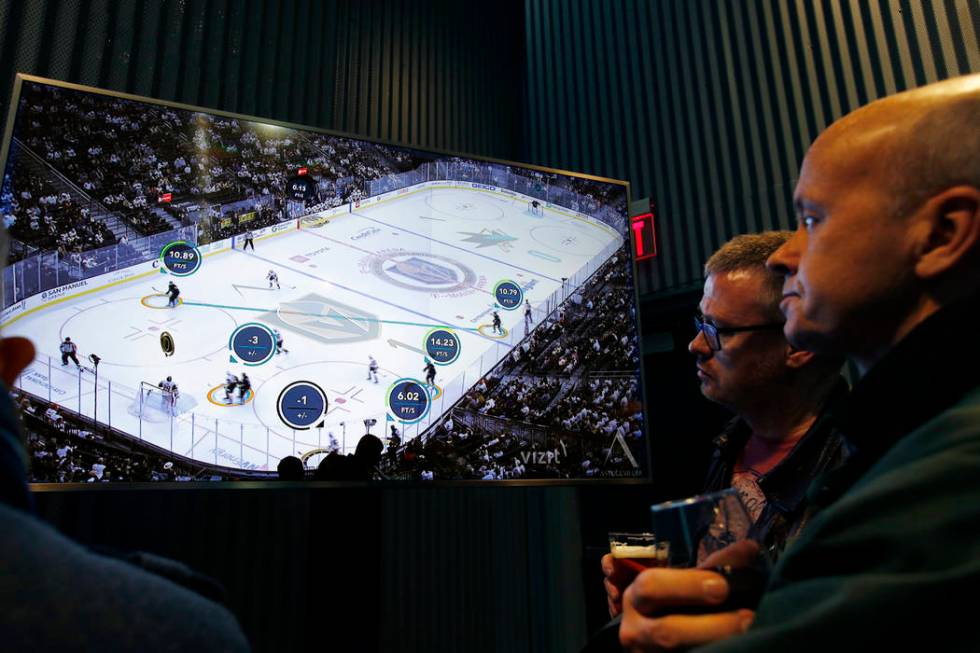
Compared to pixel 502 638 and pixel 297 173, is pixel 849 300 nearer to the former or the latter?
pixel 297 173

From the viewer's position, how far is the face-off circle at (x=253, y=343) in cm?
203

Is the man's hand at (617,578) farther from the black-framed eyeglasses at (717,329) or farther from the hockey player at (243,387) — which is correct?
the hockey player at (243,387)

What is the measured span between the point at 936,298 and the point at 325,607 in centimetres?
184

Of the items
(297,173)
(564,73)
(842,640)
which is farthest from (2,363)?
(564,73)

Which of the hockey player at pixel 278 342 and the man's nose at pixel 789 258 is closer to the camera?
the man's nose at pixel 789 258

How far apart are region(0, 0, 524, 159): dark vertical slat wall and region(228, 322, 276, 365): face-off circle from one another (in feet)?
4.68

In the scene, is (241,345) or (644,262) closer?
(241,345)

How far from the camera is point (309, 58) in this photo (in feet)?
11.0

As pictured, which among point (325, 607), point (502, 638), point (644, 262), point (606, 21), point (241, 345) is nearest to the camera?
point (325, 607)

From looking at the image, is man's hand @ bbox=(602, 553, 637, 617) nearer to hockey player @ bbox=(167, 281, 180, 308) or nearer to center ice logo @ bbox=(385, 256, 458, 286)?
center ice logo @ bbox=(385, 256, 458, 286)

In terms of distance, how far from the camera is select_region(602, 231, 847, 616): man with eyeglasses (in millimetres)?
1765

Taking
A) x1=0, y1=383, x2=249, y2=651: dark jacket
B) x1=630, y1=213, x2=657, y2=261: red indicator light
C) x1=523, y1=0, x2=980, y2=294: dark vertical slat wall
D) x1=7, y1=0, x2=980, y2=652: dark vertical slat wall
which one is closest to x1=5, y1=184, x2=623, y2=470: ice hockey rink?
x1=7, y1=0, x2=980, y2=652: dark vertical slat wall

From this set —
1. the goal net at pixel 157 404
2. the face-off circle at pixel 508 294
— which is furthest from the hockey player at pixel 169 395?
the face-off circle at pixel 508 294

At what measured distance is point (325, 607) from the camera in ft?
6.22
